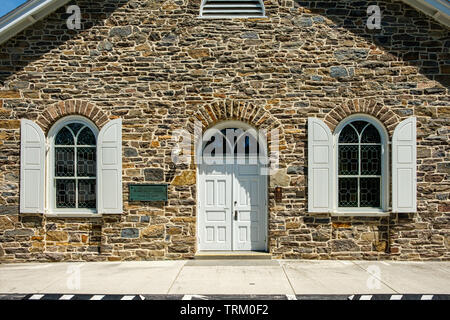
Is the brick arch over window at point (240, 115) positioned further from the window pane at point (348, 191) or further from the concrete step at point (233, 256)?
the concrete step at point (233, 256)

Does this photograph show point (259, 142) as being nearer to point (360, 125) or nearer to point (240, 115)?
point (240, 115)

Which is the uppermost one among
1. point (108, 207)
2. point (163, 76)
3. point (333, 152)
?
point (163, 76)

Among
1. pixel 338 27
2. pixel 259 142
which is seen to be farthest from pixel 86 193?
pixel 338 27

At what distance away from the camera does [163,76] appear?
6816 millimetres

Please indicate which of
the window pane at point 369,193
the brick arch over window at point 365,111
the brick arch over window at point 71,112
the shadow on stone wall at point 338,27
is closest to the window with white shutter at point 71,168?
the brick arch over window at point 71,112

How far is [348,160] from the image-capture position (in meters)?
6.83

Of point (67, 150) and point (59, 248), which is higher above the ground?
point (67, 150)

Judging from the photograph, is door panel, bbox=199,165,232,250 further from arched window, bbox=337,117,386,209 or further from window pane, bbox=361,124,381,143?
window pane, bbox=361,124,381,143

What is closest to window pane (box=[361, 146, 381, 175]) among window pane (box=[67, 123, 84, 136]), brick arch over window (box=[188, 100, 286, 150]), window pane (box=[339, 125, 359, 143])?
window pane (box=[339, 125, 359, 143])

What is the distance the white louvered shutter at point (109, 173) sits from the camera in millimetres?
6680

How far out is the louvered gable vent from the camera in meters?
6.89

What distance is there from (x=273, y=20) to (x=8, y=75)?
18.9 feet

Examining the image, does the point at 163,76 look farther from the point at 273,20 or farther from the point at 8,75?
the point at 8,75

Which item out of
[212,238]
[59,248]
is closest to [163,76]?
[212,238]
